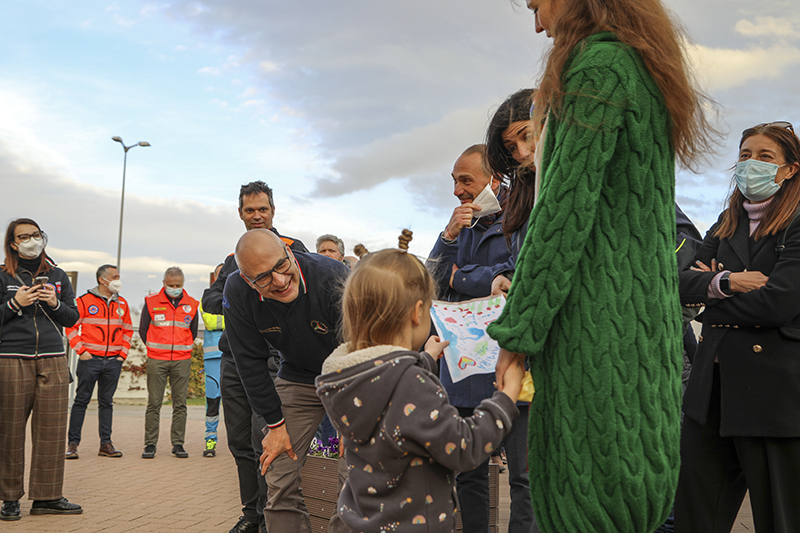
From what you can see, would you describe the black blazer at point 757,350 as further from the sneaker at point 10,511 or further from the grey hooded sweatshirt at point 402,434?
the sneaker at point 10,511

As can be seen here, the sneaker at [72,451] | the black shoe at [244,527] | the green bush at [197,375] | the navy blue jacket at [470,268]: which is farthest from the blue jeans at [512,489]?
the green bush at [197,375]

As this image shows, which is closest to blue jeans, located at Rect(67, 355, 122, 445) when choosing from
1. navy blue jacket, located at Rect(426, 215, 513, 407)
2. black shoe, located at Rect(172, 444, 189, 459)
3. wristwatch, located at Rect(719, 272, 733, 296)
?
black shoe, located at Rect(172, 444, 189, 459)

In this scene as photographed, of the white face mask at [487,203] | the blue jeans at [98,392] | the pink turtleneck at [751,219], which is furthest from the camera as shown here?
the blue jeans at [98,392]

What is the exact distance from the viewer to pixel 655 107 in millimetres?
1834

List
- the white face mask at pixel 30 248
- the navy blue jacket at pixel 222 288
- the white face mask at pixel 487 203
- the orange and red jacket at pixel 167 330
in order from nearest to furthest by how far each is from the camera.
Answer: the white face mask at pixel 487 203 < the navy blue jacket at pixel 222 288 < the white face mask at pixel 30 248 < the orange and red jacket at pixel 167 330

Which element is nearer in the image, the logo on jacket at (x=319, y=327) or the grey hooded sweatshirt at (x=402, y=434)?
the grey hooded sweatshirt at (x=402, y=434)

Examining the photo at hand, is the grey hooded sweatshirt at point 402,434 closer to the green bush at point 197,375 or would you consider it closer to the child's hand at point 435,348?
the child's hand at point 435,348

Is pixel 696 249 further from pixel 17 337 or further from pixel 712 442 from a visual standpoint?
pixel 17 337

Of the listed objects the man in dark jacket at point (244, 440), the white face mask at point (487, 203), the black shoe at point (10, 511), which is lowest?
the black shoe at point (10, 511)

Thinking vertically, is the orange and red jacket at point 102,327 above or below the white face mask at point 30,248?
below

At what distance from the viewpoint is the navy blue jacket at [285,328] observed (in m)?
3.54

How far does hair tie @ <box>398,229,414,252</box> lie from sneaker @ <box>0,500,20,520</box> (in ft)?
15.0

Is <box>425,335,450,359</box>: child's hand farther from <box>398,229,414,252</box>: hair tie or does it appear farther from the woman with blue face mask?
the woman with blue face mask

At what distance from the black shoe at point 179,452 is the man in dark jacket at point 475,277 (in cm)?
633
